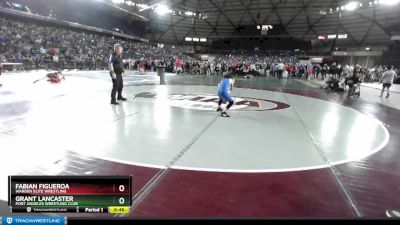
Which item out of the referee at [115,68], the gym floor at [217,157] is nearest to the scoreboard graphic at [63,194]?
the gym floor at [217,157]

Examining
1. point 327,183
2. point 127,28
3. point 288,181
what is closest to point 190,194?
point 288,181

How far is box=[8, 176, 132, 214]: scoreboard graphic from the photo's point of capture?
2277 mm

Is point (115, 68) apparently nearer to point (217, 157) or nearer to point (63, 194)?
point (217, 157)

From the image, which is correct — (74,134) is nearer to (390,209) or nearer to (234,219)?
(234,219)

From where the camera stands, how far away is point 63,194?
230 centimetres

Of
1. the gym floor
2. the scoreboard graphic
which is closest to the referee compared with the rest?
the gym floor

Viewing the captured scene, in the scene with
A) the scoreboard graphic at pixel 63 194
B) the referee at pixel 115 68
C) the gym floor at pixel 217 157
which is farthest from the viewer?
the referee at pixel 115 68

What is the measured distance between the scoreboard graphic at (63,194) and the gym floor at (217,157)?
440 millimetres

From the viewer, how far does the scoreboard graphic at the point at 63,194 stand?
228cm

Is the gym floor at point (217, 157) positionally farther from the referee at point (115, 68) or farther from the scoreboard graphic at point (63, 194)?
the referee at point (115, 68)

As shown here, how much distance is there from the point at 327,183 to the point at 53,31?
32626 millimetres

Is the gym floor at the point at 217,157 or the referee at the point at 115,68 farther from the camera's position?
the referee at the point at 115,68

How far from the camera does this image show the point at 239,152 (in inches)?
176

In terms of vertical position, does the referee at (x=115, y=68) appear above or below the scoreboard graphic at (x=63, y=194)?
above
